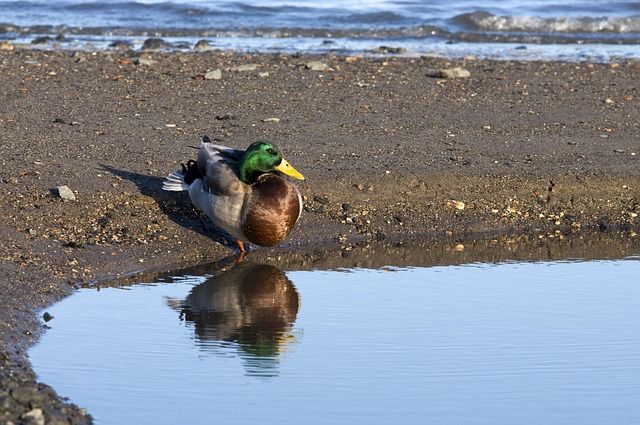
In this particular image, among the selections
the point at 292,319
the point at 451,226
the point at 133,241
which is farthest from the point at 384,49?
the point at 292,319

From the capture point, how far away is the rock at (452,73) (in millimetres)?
13250

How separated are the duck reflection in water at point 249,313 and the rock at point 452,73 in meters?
6.15

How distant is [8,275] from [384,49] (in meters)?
11.1

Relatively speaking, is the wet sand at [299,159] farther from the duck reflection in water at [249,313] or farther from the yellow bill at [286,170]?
the yellow bill at [286,170]

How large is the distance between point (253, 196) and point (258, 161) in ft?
0.80

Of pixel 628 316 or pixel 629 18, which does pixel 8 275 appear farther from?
pixel 629 18

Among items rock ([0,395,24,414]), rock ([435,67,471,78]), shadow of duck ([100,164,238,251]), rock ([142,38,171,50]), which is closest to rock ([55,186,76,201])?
shadow of duck ([100,164,238,251])

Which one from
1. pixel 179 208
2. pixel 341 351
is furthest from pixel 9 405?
pixel 179 208

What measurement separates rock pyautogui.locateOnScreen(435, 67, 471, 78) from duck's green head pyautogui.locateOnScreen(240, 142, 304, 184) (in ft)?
19.7

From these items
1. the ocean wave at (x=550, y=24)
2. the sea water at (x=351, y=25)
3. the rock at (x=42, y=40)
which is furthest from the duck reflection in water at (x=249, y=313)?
the ocean wave at (x=550, y=24)

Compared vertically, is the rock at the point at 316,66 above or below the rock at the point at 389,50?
below

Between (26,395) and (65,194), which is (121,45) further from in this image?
(26,395)

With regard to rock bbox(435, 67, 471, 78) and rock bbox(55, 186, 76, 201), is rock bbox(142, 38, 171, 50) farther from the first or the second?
rock bbox(55, 186, 76, 201)

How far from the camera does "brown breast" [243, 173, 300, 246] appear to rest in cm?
745
